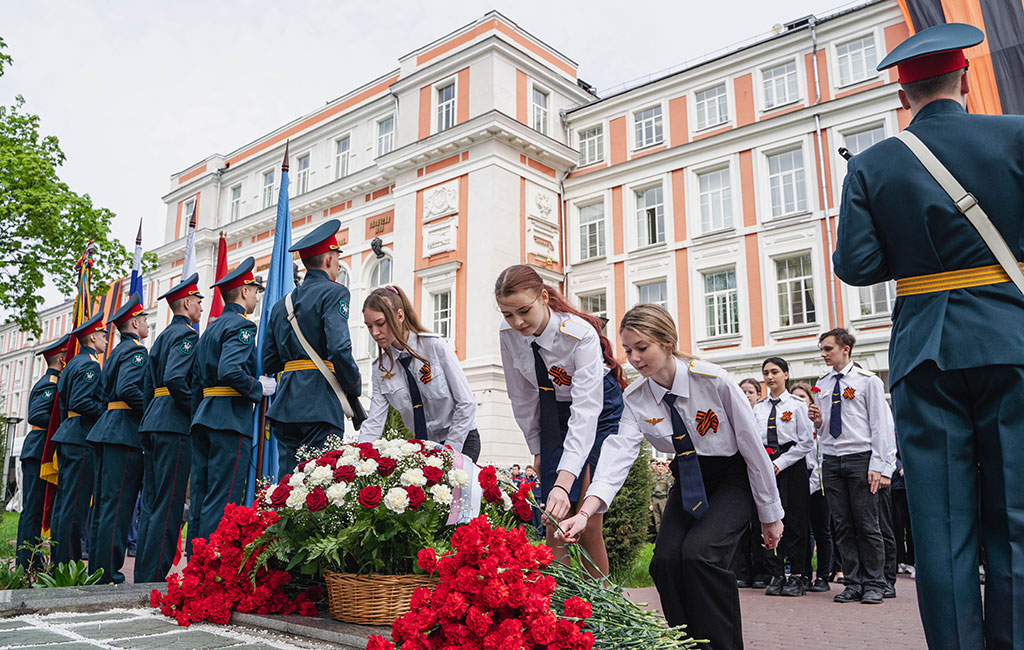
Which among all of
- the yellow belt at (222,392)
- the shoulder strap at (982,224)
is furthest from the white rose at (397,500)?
the yellow belt at (222,392)

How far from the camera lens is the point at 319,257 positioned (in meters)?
5.72

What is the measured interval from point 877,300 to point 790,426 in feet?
47.4

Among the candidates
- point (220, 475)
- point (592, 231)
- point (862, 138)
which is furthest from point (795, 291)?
point (220, 475)

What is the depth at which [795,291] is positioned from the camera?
72.8 feet

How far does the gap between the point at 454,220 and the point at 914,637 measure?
22038mm

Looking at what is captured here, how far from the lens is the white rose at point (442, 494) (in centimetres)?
369

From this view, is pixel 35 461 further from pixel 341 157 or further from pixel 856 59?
pixel 341 157

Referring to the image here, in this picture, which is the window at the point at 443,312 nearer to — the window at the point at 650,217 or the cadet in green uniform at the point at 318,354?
the window at the point at 650,217

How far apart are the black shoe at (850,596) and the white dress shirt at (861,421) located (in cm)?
110

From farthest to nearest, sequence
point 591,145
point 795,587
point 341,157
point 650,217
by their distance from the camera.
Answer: point 341,157, point 591,145, point 650,217, point 795,587

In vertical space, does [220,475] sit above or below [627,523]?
above

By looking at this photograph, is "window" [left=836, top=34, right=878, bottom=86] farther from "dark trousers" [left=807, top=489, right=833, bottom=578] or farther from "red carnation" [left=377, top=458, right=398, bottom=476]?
"red carnation" [left=377, top=458, right=398, bottom=476]

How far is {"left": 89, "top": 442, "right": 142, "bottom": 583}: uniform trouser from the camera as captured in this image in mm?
6520

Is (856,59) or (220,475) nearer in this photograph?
(220,475)
